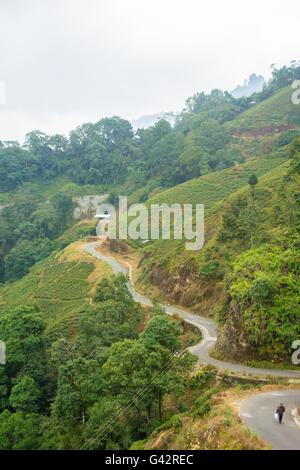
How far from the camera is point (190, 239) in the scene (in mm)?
39844

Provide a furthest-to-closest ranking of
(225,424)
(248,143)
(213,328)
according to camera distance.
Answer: (248,143), (213,328), (225,424)

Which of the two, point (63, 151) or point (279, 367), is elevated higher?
point (63, 151)

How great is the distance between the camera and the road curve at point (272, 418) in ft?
32.8

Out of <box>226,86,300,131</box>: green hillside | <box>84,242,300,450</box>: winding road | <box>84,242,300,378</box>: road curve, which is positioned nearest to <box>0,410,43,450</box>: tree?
<box>84,242,300,378</box>: road curve

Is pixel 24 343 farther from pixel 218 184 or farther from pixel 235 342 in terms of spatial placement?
pixel 218 184

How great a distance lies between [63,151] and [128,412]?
319 ft

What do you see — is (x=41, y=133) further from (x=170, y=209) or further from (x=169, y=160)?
(x=170, y=209)

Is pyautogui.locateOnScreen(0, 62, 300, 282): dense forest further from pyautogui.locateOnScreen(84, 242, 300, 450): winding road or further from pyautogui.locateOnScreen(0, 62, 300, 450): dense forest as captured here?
pyautogui.locateOnScreen(84, 242, 300, 450): winding road

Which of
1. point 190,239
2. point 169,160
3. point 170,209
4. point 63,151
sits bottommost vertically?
point 190,239

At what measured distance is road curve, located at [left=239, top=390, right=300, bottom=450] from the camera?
32.8 feet

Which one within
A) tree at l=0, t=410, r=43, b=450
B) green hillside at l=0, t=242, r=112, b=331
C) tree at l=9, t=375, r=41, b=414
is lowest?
tree at l=0, t=410, r=43, b=450

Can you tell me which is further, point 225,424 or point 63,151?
point 63,151

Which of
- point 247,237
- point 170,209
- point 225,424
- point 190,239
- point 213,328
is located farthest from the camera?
point 170,209
